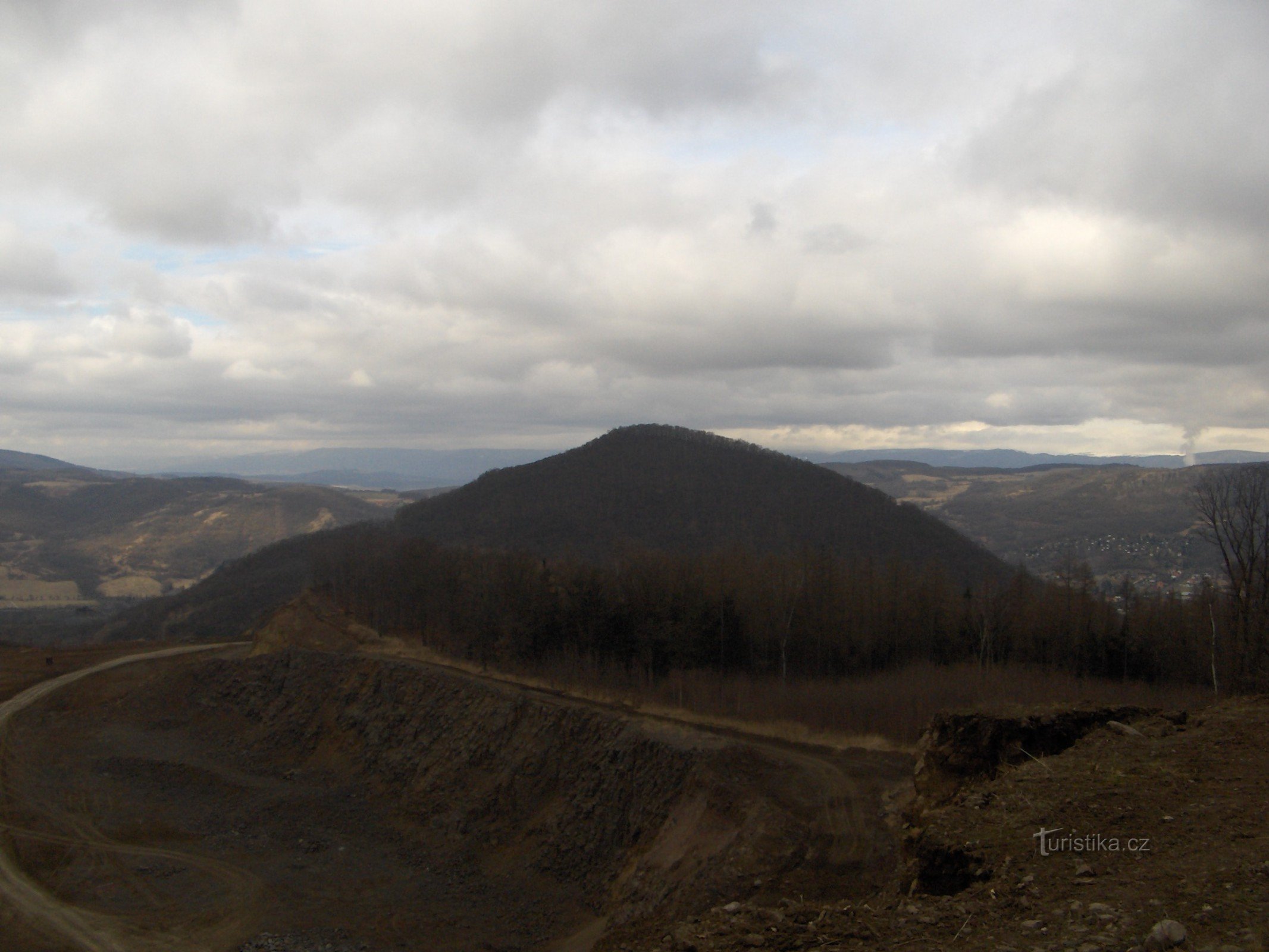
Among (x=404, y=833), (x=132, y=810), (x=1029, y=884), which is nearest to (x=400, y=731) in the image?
(x=404, y=833)

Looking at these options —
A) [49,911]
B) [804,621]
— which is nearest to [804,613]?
[804,621]

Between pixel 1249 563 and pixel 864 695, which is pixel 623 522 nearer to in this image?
pixel 864 695

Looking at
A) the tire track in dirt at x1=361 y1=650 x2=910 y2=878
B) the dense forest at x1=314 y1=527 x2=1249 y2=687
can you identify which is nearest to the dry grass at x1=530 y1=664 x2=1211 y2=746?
the tire track in dirt at x1=361 y1=650 x2=910 y2=878

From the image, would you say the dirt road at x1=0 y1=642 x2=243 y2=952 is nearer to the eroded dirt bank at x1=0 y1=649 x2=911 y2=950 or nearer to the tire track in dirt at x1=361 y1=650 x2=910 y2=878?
the eroded dirt bank at x1=0 y1=649 x2=911 y2=950

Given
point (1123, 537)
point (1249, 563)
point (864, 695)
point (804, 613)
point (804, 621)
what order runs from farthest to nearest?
point (1123, 537) → point (804, 613) → point (804, 621) → point (864, 695) → point (1249, 563)

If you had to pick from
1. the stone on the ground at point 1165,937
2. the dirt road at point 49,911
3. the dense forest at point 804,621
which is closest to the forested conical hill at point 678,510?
the dense forest at point 804,621

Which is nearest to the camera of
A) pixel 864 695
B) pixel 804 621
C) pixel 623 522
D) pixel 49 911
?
pixel 49 911

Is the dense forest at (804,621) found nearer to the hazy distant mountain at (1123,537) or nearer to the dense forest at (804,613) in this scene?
the dense forest at (804,613)
